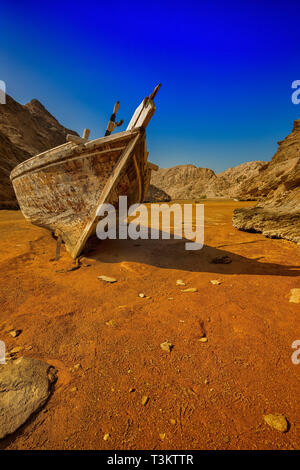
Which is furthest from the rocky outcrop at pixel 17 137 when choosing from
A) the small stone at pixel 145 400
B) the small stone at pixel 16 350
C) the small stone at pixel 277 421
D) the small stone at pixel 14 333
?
the small stone at pixel 277 421

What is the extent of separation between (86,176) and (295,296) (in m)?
3.75

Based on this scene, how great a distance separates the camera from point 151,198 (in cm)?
2591

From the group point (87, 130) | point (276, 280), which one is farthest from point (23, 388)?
point (87, 130)

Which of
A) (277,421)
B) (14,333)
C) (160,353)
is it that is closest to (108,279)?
(14,333)

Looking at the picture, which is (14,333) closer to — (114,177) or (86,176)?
(114,177)

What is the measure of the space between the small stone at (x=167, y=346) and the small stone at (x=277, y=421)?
27.2 inches

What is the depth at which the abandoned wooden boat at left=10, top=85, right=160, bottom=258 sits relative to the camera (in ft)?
10.9

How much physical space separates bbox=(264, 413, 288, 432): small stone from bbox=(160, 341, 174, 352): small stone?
69 centimetres

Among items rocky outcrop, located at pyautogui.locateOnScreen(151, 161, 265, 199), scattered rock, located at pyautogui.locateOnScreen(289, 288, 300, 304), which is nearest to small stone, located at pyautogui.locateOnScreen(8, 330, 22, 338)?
scattered rock, located at pyautogui.locateOnScreen(289, 288, 300, 304)

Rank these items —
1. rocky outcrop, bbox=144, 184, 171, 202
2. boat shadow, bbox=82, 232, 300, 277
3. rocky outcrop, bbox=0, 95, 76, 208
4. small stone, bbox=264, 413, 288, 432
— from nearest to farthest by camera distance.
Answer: small stone, bbox=264, 413, 288, 432, boat shadow, bbox=82, 232, 300, 277, rocky outcrop, bbox=0, 95, 76, 208, rocky outcrop, bbox=144, 184, 171, 202

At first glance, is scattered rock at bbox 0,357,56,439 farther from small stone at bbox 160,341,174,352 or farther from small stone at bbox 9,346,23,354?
small stone at bbox 160,341,174,352

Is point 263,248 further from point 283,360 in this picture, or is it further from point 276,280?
point 283,360

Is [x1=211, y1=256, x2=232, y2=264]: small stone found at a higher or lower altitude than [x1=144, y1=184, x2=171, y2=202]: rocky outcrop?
lower
